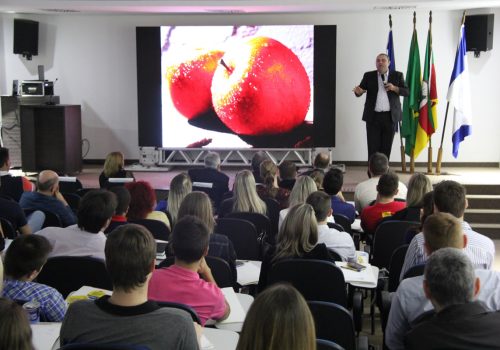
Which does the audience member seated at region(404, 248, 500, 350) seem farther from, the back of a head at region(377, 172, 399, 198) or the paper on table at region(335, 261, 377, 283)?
the back of a head at region(377, 172, 399, 198)

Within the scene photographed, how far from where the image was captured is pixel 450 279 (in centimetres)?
241

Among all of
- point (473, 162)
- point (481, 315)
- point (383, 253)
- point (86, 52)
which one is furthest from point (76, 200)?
point (473, 162)

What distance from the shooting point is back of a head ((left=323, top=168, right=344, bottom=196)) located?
223 inches

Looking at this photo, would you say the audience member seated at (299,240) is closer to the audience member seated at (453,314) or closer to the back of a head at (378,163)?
the audience member seated at (453,314)

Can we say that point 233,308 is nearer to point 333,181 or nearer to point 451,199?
point 451,199

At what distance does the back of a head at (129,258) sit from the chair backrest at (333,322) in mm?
786

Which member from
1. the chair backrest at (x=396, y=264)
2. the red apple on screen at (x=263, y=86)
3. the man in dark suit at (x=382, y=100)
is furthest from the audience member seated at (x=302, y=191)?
the red apple on screen at (x=263, y=86)

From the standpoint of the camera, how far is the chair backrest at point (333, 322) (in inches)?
113

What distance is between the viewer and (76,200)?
631 centimetres

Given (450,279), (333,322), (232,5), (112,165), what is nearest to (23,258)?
(333,322)

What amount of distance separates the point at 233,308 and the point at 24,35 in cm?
902

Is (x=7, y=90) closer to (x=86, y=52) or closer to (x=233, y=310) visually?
(x=86, y=52)

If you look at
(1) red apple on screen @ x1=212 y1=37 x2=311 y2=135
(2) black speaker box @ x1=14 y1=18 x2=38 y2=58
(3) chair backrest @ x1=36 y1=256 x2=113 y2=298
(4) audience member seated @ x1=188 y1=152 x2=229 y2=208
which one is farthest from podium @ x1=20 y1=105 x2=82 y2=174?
(3) chair backrest @ x1=36 y1=256 x2=113 y2=298

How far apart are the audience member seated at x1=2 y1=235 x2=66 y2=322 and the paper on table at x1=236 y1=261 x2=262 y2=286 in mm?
1203
